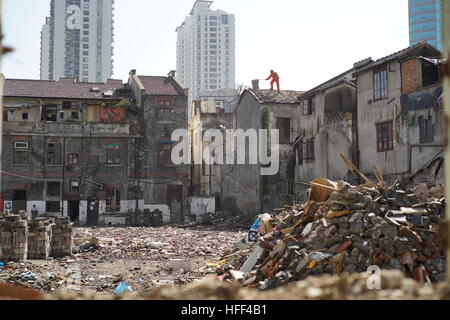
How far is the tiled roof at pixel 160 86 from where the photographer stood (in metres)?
44.2

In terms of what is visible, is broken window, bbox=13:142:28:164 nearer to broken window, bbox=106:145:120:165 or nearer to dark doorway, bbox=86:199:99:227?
dark doorway, bbox=86:199:99:227

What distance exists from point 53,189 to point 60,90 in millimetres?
8284

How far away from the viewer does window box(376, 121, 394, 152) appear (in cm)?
2367

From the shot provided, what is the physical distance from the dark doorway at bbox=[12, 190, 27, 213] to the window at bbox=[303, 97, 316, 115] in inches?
889

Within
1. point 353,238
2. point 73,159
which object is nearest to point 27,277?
point 353,238

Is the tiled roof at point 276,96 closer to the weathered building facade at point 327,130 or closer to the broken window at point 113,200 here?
the weathered building facade at point 327,130

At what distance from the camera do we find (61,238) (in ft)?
63.6

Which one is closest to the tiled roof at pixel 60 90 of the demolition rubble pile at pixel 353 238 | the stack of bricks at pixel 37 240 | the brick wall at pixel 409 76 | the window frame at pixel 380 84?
the window frame at pixel 380 84

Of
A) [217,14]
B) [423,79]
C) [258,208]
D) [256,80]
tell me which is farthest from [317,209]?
[217,14]

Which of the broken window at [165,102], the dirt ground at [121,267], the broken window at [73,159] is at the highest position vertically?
the broken window at [165,102]

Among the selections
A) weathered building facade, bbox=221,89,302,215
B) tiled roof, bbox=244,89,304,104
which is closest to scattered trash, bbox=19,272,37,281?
weathered building facade, bbox=221,89,302,215

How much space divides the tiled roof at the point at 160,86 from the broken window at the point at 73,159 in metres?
7.74

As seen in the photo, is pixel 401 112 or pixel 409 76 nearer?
pixel 409 76

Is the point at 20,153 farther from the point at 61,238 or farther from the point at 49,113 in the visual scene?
the point at 61,238
